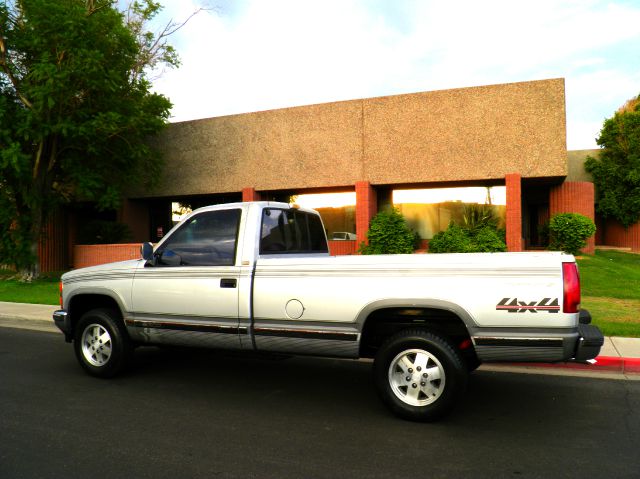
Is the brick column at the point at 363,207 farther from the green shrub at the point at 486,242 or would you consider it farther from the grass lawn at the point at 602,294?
the grass lawn at the point at 602,294

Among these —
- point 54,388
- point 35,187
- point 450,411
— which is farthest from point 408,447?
point 35,187

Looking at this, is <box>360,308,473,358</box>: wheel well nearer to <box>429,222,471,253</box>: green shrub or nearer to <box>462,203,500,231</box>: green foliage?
<box>429,222,471,253</box>: green shrub

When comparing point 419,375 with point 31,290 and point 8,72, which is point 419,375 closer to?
point 31,290

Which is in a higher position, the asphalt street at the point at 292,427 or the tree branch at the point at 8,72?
the tree branch at the point at 8,72

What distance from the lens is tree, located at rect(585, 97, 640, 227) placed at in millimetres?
28578

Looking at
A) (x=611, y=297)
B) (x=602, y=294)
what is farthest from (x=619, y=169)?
(x=611, y=297)

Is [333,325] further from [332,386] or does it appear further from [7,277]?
[7,277]

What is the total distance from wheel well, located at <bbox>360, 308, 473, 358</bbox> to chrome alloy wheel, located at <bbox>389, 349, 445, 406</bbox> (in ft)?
0.93

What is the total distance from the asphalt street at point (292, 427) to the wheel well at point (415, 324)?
739 millimetres

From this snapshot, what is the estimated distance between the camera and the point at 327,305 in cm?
495

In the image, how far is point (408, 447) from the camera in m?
4.17

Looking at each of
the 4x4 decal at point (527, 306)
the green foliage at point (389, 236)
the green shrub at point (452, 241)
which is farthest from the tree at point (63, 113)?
the 4x4 decal at point (527, 306)

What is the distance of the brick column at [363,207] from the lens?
62.3 ft

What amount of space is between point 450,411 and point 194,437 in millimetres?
2338
